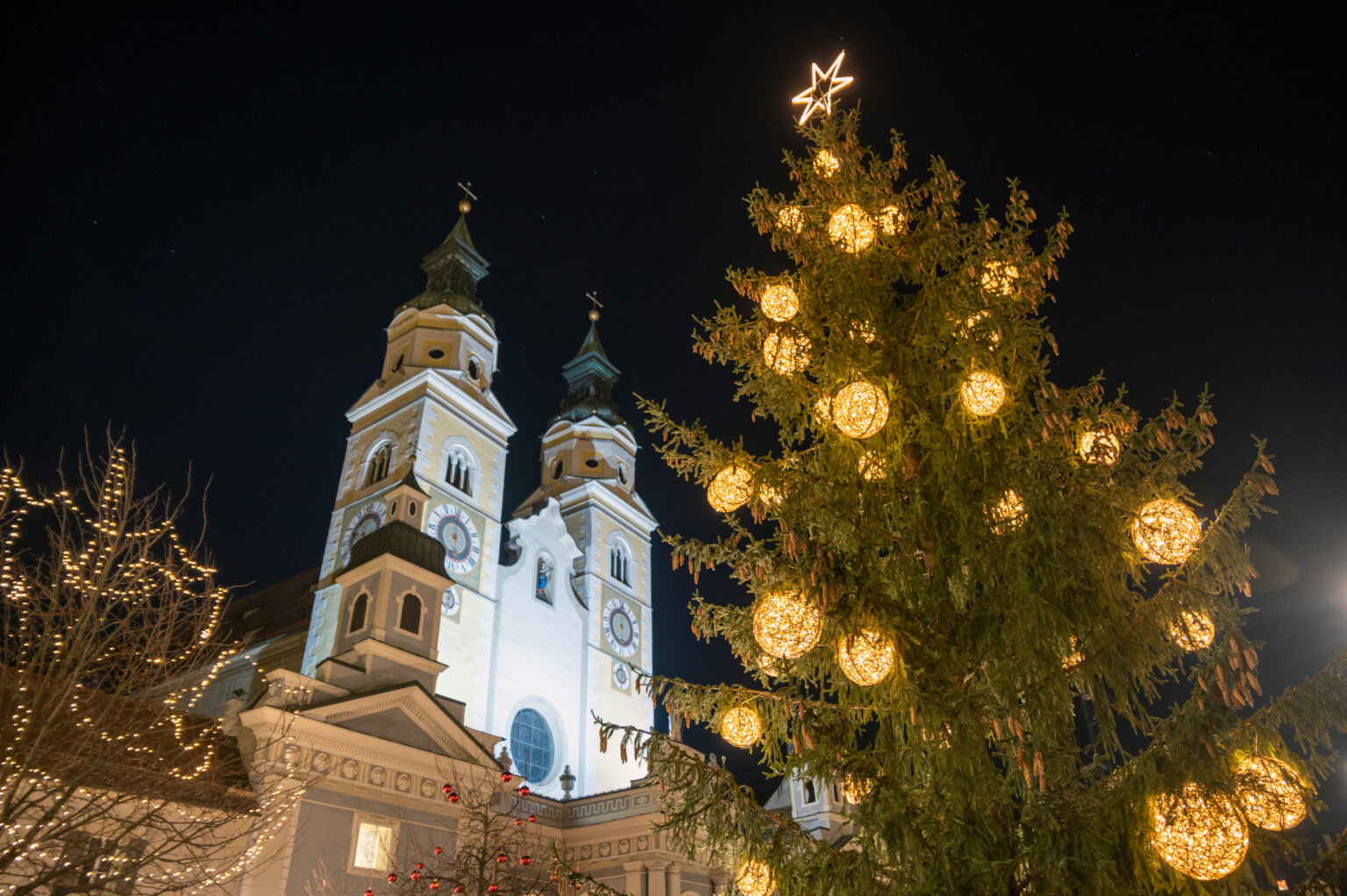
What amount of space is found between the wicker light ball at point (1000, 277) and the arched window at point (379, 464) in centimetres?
2989

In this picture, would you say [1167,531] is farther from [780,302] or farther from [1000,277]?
[780,302]

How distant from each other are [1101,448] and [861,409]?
1.81 metres

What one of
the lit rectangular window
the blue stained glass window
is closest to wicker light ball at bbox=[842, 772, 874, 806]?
the lit rectangular window

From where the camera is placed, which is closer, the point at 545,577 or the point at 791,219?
the point at 791,219

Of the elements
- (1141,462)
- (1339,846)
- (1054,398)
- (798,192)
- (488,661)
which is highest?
(488,661)

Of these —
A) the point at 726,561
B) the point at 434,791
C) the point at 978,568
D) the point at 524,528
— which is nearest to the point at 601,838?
the point at 434,791

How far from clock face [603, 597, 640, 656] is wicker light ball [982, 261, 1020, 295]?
32785mm

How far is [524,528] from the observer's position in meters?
36.4

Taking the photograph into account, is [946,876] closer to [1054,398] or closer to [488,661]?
[1054,398]

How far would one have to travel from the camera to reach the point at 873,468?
23.4 feet

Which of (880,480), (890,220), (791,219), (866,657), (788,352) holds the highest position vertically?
(791,219)

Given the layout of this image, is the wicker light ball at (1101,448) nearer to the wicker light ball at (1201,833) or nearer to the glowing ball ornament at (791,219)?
the wicker light ball at (1201,833)

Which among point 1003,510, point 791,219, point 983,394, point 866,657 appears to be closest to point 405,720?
point 791,219

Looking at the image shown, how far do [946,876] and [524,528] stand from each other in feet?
105
